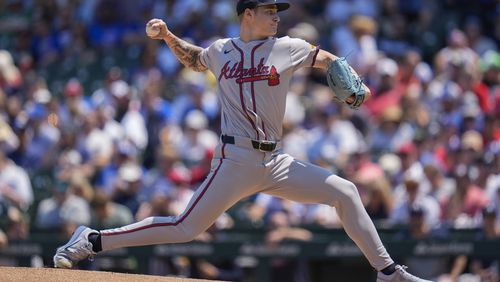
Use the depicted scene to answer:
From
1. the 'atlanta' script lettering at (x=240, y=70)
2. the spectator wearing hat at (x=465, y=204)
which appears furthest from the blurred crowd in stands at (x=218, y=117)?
the 'atlanta' script lettering at (x=240, y=70)

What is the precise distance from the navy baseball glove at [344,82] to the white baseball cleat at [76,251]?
1736mm

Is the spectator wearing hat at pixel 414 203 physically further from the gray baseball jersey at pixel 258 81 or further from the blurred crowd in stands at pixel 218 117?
the gray baseball jersey at pixel 258 81

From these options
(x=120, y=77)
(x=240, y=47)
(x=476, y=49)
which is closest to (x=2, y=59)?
(x=120, y=77)

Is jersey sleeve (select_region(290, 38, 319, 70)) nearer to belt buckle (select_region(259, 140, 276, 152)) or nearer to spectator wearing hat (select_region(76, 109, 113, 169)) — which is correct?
belt buckle (select_region(259, 140, 276, 152))

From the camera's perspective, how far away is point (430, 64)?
1383 centimetres

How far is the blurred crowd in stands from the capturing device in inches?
427

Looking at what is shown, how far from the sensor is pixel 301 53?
22.1 feet

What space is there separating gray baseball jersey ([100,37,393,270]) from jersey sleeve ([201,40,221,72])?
0.05 meters

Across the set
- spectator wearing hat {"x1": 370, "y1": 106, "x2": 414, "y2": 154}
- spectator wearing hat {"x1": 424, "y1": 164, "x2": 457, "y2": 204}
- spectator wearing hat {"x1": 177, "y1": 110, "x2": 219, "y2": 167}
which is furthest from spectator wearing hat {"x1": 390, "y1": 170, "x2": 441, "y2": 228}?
spectator wearing hat {"x1": 177, "y1": 110, "x2": 219, "y2": 167}

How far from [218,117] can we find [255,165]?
648cm

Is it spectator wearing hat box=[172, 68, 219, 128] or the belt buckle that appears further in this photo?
spectator wearing hat box=[172, 68, 219, 128]

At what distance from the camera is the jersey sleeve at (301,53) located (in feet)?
22.1

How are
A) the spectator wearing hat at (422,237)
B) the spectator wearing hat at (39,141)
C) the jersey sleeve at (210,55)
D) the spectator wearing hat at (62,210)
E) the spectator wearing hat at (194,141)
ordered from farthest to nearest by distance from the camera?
the spectator wearing hat at (39,141)
the spectator wearing hat at (194,141)
the spectator wearing hat at (62,210)
the spectator wearing hat at (422,237)
the jersey sleeve at (210,55)

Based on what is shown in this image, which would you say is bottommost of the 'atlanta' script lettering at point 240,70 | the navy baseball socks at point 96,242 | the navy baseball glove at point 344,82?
the navy baseball socks at point 96,242
